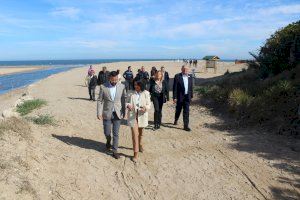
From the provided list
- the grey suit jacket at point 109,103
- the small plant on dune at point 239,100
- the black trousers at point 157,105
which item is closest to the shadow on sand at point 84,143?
the grey suit jacket at point 109,103

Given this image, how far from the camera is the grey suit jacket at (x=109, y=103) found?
28.5 feet

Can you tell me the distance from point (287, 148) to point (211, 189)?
329 cm

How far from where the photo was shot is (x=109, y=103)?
28.6ft

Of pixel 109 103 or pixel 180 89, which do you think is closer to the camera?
pixel 109 103

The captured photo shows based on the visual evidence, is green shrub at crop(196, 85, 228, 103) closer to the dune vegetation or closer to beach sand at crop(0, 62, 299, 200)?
the dune vegetation

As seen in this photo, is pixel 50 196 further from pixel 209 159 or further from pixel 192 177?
pixel 209 159

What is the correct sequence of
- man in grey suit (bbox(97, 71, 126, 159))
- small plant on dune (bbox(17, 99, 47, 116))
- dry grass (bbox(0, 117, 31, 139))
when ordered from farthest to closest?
small plant on dune (bbox(17, 99, 47, 116))
dry grass (bbox(0, 117, 31, 139))
man in grey suit (bbox(97, 71, 126, 159))

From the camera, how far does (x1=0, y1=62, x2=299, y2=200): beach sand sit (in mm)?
7207

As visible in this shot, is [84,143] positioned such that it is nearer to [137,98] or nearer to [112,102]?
[112,102]

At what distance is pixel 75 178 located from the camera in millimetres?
7777

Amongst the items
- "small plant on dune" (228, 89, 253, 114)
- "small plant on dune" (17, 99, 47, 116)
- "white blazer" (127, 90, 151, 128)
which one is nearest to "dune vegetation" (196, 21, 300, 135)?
"small plant on dune" (228, 89, 253, 114)

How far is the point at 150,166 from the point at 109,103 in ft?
5.55

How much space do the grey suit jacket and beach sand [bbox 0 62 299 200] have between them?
1.10 metres

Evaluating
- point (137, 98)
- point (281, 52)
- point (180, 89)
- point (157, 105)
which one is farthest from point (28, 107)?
point (281, 52)
